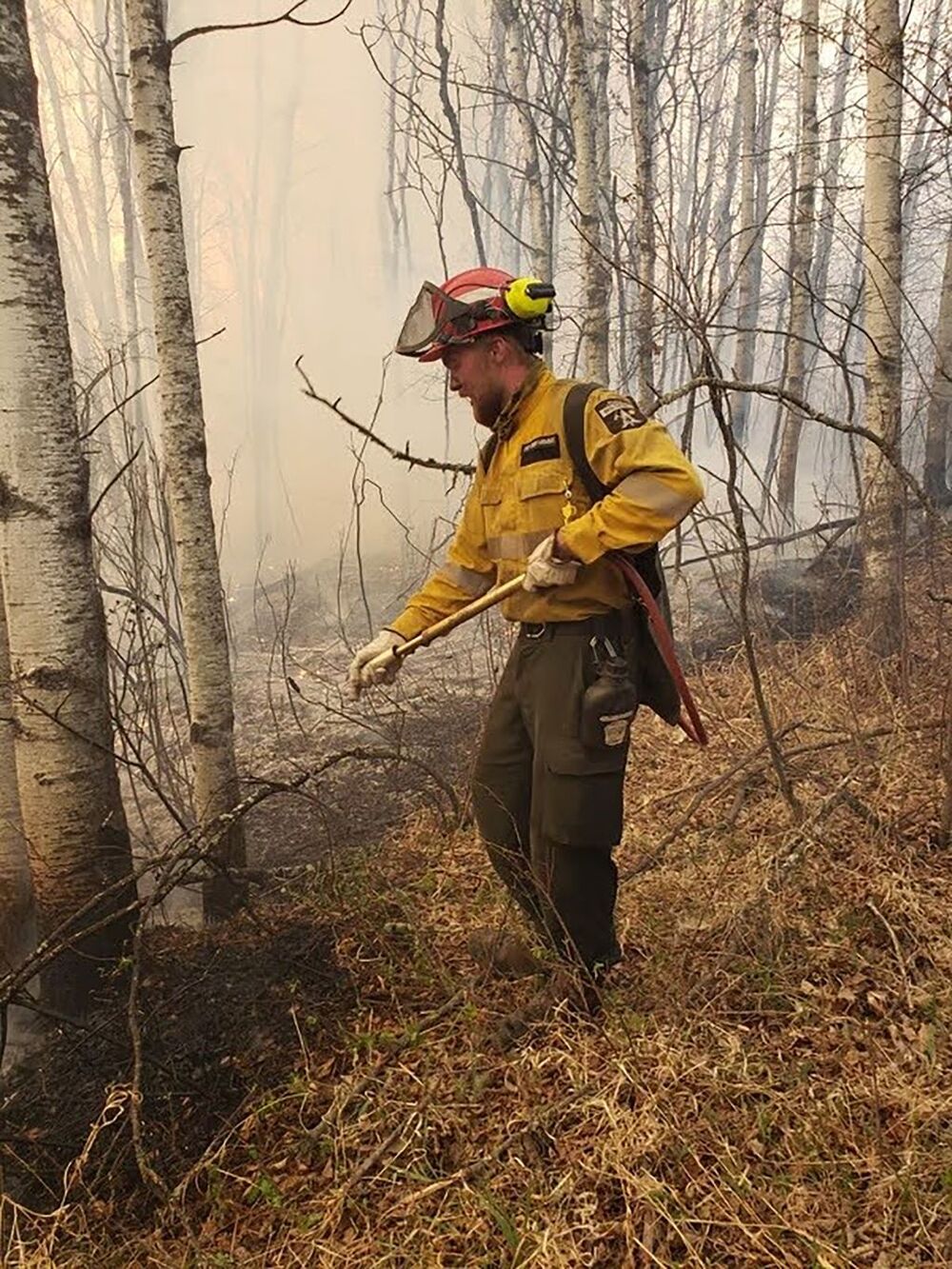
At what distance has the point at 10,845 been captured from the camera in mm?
3770

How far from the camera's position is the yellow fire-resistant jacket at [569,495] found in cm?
218

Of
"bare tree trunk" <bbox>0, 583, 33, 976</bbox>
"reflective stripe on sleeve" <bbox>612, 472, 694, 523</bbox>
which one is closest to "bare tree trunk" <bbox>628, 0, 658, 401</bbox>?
"reflective stripe on sleeve" <bbox>612, 472, 694, 523</bbox>

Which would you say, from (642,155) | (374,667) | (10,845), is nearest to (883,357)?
(374,667)

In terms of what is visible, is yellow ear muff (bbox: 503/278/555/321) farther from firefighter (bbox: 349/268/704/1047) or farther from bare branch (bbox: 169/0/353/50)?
bare branch (bbox: 169/0/353/50)

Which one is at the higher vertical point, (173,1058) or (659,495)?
(659,495)

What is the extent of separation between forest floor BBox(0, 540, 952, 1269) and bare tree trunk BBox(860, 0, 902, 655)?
6.39 ft

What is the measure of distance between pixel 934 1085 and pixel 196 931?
2.69 metres

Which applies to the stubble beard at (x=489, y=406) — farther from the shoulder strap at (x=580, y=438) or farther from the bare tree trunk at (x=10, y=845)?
the bare tree trunk at (x=10, y=845)

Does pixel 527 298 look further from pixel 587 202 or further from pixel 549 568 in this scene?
pixel 587 202

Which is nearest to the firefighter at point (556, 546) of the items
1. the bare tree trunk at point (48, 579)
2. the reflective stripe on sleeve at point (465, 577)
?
the reflective stripe on sleeve at point (465, 577)

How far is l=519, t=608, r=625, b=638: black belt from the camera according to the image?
242cm

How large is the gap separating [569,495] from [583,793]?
0.85 meters

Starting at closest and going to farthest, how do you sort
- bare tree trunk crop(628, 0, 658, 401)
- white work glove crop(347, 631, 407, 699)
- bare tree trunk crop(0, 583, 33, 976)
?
white work glove crop(347, 631, 407, 699)
bare tree trunk crop(0, 583, 33, 976)
bare tree trunk crop(628, 0, 658, 401)

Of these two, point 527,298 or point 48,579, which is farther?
point 48,579
